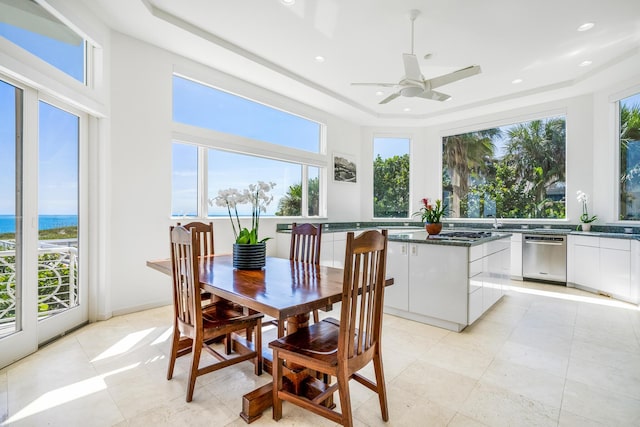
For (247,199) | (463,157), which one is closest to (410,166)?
(463,157)

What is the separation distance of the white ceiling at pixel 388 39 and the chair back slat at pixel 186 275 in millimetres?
2302

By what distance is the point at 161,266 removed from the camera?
7.27 feet

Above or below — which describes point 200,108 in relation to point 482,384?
above

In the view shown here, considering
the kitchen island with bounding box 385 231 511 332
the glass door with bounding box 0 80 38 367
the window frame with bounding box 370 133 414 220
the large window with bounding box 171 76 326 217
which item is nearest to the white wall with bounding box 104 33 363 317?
the large window with bounding box 171 76 326 217

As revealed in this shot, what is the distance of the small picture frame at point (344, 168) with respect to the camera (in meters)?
5.93

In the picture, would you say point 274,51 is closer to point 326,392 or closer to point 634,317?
point 326,392

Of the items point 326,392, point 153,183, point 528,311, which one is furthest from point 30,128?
point 528,311

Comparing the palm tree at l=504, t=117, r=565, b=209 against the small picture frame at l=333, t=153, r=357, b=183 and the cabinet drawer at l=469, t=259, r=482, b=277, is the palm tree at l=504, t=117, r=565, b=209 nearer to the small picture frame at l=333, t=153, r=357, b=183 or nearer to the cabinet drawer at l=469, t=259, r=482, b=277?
the small picture frame at l=333, t=153, r=357, b=183

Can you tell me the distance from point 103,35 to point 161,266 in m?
2.43

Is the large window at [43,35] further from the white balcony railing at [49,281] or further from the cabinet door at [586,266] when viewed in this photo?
Result: the cabinet door at [586,266]

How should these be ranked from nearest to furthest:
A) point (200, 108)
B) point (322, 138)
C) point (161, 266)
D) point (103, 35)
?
1. point (161, 266)
2. point (103, 35)
3. point (200, 108)
4. point (322, 138)

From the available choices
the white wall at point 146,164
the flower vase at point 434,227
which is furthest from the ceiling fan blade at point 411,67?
the white wall at point 146,164

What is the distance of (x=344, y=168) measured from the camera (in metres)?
6.09

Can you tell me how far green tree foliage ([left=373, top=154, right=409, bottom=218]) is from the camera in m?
6.55
